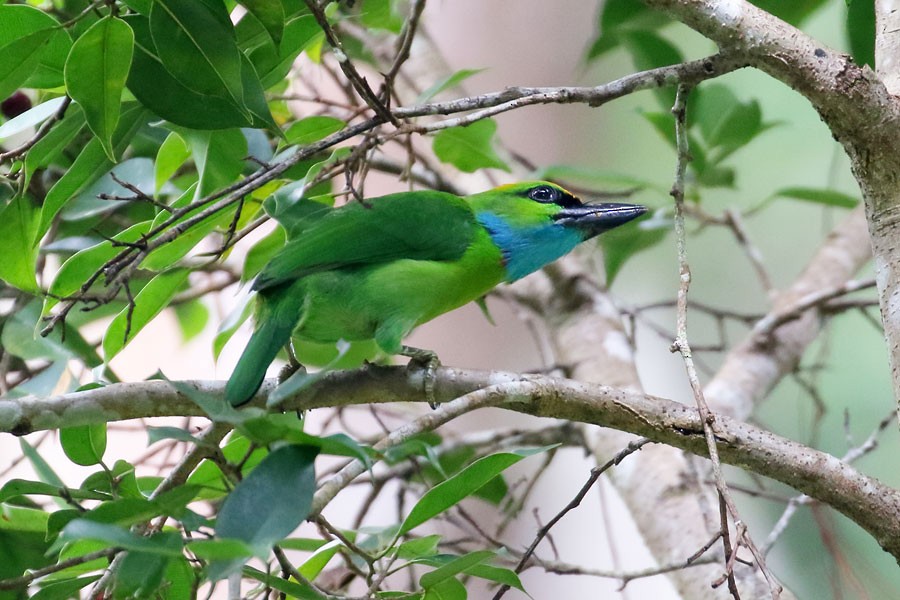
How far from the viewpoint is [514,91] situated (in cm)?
145

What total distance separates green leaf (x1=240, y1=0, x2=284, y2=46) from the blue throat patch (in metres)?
0.97

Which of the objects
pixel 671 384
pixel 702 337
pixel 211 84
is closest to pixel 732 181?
pixel 671 384

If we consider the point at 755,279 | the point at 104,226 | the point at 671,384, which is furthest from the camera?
the point at 755,279

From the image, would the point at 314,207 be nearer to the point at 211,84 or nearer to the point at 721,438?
the point at 211,84

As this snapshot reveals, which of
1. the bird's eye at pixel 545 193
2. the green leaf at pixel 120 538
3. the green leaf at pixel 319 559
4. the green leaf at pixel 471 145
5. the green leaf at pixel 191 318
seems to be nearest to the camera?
the green leaf at pixel 120 538

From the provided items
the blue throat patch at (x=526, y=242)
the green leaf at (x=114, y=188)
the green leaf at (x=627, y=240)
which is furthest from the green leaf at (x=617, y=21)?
the green leaf at (x=114, y=188)

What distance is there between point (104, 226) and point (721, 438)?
1.88 m

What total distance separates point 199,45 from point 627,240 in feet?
6.34

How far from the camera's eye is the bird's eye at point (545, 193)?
2.50 m

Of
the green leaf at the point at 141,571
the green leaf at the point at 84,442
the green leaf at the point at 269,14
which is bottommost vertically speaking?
the green leaf at the point at 141,571

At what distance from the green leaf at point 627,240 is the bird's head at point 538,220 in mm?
667

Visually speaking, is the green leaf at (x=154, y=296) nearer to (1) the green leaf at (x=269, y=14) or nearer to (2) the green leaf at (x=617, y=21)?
(1) the green leaf at (x=269, y=14)

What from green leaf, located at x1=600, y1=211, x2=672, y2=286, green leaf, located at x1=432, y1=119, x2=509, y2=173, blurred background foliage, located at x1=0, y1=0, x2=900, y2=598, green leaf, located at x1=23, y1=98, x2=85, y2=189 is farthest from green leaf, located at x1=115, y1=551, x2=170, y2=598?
green leaf, located at x1=600, y1=211, x2=672, y2=286

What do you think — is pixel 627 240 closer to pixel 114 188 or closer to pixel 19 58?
pixel 114 188
